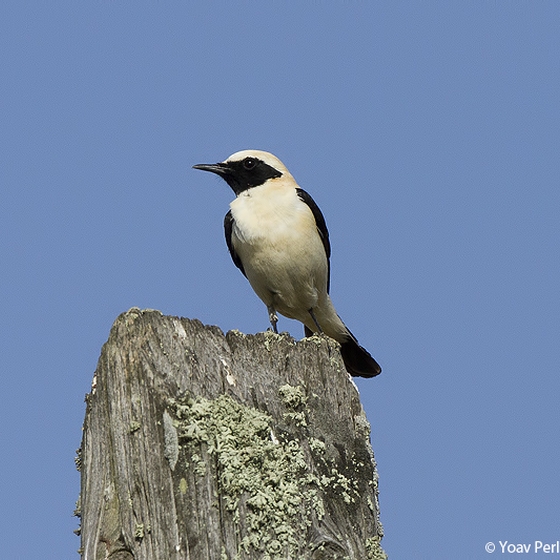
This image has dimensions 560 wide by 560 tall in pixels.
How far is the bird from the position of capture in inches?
307

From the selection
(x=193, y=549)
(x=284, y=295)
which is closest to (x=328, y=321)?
(x=284, y=295)

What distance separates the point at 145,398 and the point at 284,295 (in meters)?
4.60

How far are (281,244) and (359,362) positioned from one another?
1.62 metres

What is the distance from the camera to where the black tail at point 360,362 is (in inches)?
333

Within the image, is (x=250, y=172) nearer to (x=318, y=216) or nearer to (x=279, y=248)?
(x=318, y=216)

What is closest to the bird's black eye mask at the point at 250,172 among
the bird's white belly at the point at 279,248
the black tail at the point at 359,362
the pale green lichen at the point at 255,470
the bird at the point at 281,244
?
the bird at the point at 281,244

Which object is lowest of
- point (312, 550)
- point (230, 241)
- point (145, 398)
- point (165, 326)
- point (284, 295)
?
point (312, 550)

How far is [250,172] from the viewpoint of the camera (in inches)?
336

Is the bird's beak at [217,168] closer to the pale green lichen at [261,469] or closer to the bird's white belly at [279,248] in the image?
the bird's white belly at [279,248]

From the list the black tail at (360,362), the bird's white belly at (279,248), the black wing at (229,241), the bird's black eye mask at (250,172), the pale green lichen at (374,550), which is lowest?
the pale green lichen at (374,550)

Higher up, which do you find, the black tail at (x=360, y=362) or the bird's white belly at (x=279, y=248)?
the bird's white belly at (x=279, y=248)

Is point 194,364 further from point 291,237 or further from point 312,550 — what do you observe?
point 291,237

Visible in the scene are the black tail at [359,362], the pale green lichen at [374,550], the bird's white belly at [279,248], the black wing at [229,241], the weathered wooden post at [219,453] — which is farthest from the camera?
the black tail at [359,362]

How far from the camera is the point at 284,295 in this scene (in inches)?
321
